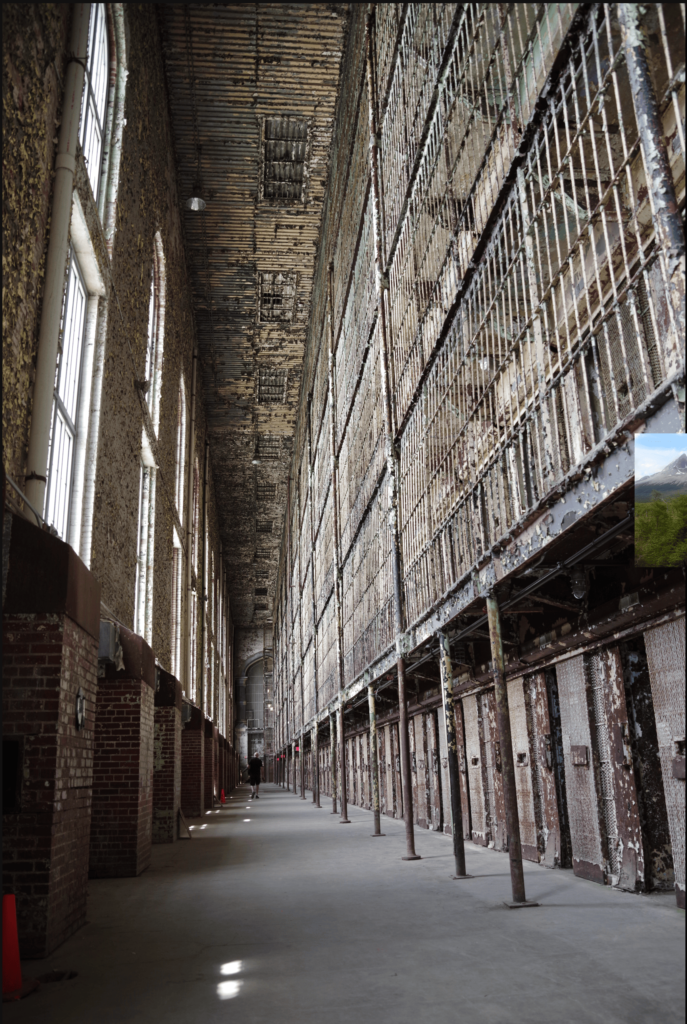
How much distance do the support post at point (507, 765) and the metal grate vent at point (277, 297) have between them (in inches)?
739

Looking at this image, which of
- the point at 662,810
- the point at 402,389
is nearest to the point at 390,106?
the point at 402,389

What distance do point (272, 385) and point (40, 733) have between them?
24.3 meters

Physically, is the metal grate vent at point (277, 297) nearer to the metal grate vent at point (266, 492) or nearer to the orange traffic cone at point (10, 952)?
the metal grate vent at point (266, 492)

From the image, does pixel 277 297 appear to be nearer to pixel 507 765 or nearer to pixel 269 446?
pixel 269 446

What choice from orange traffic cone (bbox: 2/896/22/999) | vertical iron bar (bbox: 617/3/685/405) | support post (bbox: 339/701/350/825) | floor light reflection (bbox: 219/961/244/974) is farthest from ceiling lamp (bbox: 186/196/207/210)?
floor light reflection (bbox: 219/961/244/974)

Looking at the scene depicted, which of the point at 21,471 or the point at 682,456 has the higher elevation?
the point at 21,471

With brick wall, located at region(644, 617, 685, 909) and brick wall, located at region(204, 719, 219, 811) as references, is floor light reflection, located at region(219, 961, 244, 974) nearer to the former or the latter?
brick wall, located at region(644, 617, 685, 909)

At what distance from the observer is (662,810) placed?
246 inches

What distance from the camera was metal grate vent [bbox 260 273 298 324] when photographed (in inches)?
931

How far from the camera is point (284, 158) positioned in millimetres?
19422

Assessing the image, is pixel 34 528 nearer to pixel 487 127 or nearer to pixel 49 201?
pixel 49 201

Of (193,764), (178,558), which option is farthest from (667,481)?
(193,764)

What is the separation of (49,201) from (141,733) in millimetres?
6399

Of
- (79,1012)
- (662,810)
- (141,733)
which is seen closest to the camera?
(79,1012)
